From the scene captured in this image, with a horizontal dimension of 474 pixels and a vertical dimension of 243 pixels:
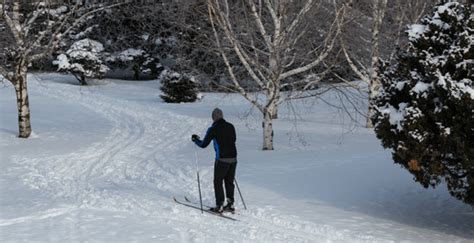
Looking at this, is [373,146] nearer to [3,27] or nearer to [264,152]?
[264,152]

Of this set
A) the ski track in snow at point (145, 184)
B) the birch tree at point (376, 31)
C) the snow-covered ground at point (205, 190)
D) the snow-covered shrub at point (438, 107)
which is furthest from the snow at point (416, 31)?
the birch tree at point (376, 31)

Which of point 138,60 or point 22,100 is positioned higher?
point 138,60

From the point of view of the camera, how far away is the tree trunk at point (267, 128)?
14052 mm

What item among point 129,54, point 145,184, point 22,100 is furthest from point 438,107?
point 129,54

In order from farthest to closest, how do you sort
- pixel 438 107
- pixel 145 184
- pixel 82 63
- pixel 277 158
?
pixel 82 63
pixel 277 158
pixel 145 184
pixel 438 107

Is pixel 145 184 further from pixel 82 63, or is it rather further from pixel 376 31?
pixel 82 63

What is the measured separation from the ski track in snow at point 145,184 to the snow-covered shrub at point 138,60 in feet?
65.7

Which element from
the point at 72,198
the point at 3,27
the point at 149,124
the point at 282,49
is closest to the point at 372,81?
the point at 282,49

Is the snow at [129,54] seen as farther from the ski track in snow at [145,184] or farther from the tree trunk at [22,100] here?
the tree trunk at [22,100]

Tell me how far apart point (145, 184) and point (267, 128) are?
4259 millimetres

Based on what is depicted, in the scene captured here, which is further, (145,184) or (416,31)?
(145,184)

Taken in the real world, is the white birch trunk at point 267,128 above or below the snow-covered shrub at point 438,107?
below

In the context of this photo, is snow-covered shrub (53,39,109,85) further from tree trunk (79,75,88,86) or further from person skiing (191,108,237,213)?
person skiing (191,108,237,213)

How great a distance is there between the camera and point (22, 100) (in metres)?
16.9
